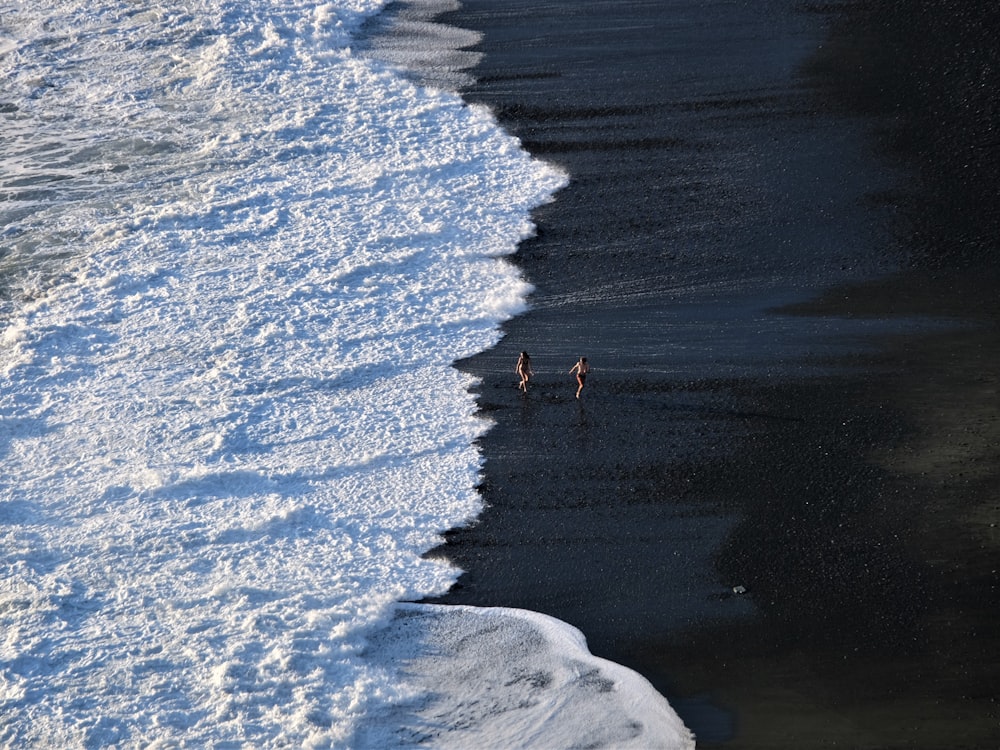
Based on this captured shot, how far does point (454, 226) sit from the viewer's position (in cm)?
2506

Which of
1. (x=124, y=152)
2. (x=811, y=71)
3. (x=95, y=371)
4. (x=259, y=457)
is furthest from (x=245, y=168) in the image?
(x=811, y=71)

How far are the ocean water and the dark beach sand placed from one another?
39.8 inches

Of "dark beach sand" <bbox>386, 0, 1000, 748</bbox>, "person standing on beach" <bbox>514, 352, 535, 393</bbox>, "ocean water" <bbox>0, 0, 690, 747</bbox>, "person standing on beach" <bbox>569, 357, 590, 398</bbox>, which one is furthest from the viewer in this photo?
"person standing on beach" <bbox>514, 352, 535, 393</bbox>

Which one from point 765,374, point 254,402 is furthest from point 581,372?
point 254,402

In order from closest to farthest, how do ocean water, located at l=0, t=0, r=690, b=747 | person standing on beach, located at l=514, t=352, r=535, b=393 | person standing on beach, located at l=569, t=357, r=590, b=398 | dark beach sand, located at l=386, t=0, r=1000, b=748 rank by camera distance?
ocean water, located at l=0, t=0, r=690, b=747 < dark beach sand, located at l=386, t=0, r=1000, b=748 < person standing on beach, located at l=569, t=357, r=590, b=398 < person standing on beach, located at l=514, t=352, r=535, b=393

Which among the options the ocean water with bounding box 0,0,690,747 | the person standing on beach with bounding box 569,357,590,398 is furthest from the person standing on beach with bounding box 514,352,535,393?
the ocean water with bounding box 0,0,690,747

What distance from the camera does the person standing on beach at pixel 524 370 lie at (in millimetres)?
19594

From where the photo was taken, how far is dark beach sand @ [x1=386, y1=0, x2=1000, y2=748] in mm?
15297

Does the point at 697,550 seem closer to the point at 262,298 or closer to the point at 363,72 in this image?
the point at 262,298

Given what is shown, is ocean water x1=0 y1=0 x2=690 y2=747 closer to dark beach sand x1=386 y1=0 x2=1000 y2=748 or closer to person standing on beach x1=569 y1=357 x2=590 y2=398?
dark beach sand x1=386 y1=0 x2=1000 y2=748

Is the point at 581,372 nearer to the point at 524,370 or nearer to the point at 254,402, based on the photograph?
the point at 524,370

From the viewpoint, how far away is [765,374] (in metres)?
20.1

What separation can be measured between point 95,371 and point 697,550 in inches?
442

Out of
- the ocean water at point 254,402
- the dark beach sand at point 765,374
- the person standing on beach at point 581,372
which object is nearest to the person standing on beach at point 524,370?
the dark beach sand at point 765,374
